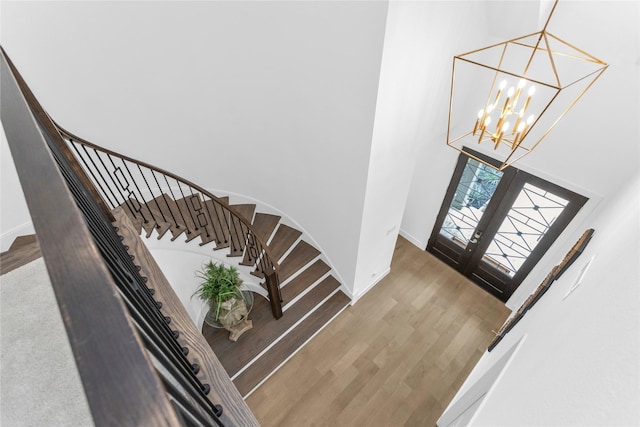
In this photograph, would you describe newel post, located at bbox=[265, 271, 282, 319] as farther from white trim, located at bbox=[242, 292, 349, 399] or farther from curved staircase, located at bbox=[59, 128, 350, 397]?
white trim, located at bbox=[242, 292, 349, 399]

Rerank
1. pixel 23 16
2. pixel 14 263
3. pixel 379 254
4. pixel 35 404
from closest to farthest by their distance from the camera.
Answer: pixel 35 404, pixel 14 263, pixel 23 16, pixel 379 254

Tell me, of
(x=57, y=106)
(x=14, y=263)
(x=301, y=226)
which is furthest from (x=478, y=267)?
(x=57, y=106)

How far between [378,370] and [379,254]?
4.86 feet

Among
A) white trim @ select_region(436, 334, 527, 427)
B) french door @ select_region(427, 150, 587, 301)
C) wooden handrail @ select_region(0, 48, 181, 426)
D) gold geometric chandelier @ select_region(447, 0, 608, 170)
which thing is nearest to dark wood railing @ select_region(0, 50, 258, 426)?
wooden handrail @ select_region(0, 48, 181, 426)

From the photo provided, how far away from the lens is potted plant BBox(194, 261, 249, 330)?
351 centimetres

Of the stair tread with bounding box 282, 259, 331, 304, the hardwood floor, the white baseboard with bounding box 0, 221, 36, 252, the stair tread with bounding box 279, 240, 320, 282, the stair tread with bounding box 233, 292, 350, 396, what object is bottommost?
the hardwood floor

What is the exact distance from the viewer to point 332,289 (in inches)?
176

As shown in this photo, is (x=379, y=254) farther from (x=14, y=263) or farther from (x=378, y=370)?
(x=14, y=263)

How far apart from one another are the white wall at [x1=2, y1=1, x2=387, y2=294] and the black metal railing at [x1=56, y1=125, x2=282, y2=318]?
283mm

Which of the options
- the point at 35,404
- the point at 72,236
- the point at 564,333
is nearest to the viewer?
the point at 72,236

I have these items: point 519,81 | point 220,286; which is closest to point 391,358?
point 220,286

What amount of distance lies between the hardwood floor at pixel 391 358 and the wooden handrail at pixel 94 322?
11.9 ft

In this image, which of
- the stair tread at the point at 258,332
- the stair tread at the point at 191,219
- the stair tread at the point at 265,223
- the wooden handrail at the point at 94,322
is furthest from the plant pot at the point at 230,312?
the wooden handrail at the point at 94,322

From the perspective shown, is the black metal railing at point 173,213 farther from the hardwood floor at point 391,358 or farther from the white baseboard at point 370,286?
the white baseboard at point 370,286
